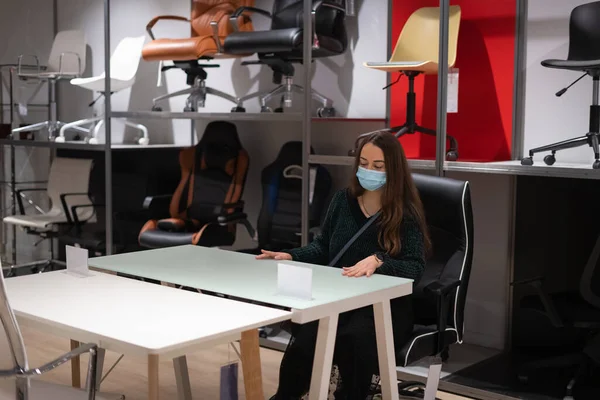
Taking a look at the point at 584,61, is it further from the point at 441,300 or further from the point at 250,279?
the point at 250,279

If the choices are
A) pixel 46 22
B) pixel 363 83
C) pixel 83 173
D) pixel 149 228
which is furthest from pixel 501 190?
pixel 46 22

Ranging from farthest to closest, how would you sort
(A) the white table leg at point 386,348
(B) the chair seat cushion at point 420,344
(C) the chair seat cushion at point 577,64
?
(C) the chair seat cushion at point 577,64
(B) the chair seat cushion at point 420,344
(A) the white table leg at point 386,348

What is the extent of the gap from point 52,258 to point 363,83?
3180mm

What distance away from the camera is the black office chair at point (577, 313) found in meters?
3.83

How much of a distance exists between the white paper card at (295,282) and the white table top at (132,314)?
0.15 meters

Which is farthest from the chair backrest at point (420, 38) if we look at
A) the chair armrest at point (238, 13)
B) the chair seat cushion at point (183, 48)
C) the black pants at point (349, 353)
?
the black pants at point (349, 353)

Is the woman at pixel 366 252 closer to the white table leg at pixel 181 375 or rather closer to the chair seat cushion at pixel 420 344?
the chair seat cushion at pixel 420 344

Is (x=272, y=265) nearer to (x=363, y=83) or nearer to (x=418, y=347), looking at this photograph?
(x=418, y=347)

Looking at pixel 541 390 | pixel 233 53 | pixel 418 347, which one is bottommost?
pixel 541 390

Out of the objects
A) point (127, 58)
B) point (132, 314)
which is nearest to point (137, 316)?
point (132, 314)

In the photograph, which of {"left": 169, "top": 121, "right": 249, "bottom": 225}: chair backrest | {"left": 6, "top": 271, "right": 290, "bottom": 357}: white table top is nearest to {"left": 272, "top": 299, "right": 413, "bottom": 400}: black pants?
{"left": 6, "top": 271, "right": 290, "bottom": 357}: white table top

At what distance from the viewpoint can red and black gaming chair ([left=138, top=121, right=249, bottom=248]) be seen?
5273mm

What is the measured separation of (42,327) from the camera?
239 cm

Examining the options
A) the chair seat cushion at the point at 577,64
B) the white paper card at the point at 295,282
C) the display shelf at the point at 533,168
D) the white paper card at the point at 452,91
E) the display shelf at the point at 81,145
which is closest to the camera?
the white paper card at the point at 295,282
